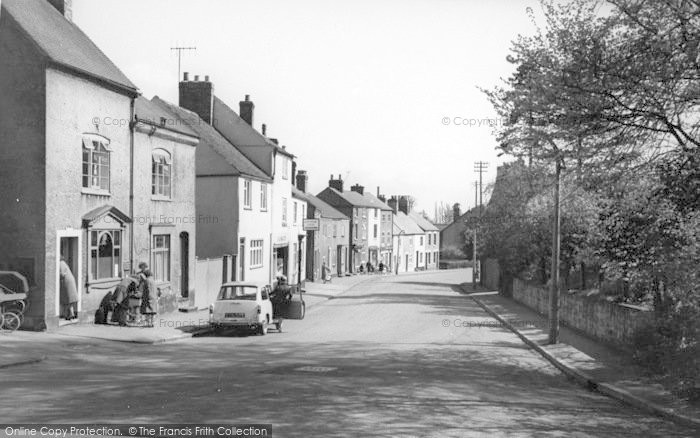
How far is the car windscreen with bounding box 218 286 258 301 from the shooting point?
21328 mm

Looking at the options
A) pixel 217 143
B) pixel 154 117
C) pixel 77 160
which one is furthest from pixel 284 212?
pixel 77 160

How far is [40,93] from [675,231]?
15.8 meters

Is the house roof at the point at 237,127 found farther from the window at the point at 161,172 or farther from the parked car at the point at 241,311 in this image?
the parked car at the point at 241,311

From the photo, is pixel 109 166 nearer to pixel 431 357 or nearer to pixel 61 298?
pixel 61 298

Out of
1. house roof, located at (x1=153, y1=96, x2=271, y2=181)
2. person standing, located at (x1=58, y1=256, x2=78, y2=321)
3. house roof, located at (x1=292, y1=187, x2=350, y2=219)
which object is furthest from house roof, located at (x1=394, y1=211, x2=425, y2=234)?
person standing, located at (x1=58, y1=256, x2=78, y2=321)

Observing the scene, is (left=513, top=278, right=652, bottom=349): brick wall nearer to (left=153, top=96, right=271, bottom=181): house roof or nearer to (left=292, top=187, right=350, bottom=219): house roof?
(left=153, top=96, right=271, bottom=181): house roof

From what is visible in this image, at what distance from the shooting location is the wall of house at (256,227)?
1361 inches

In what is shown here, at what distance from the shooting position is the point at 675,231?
14.6 meters

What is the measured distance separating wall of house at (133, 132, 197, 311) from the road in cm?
532

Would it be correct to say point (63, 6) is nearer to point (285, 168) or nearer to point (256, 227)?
point (256, 227)

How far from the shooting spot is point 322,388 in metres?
12.0

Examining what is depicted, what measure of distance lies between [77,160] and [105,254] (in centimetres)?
335

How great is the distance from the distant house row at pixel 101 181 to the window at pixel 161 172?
0.17 ft

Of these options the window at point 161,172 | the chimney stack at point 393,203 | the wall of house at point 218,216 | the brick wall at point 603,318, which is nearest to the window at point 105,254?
the window at point 161,172
